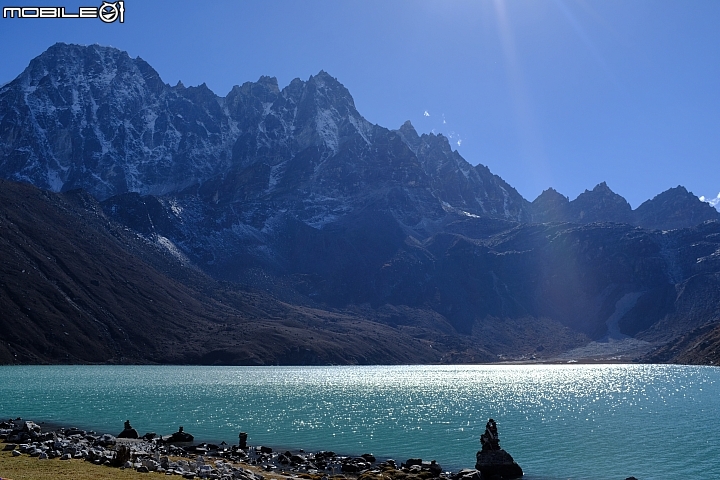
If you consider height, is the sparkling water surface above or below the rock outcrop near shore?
below

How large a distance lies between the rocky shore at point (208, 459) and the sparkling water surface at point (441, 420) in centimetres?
502

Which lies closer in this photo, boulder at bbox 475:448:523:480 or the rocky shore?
the rocky shore

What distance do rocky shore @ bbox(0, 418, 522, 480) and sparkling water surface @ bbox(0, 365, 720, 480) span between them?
5.02m

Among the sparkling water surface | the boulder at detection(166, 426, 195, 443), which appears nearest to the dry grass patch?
the boulder at detection(166, 426, 195, 443)

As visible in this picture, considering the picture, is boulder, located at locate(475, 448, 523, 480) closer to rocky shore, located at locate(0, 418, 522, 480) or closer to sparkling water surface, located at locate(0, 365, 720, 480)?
rocky shore, located at locate(0, 418, 522, 480)

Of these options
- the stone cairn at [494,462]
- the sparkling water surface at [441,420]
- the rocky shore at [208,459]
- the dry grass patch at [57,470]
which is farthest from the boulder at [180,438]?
the stone cairn at [494,462]

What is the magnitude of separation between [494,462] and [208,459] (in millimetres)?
23921

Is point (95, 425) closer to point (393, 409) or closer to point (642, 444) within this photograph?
point (393, 409)

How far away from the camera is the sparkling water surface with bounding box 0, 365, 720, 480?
5872 centimetres

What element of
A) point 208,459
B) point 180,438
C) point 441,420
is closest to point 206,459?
point 208,459

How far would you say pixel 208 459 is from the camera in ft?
178

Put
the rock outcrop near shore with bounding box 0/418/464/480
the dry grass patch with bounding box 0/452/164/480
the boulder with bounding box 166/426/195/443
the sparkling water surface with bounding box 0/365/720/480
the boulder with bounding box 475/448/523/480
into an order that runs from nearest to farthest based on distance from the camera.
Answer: the dry grass patch with bounding box 0/452/164/480
the rock outcrop near shore with bounding box 0/418/464/480
the boulder with bounding box 475/448/523/480
the sparkling water surface with bounding box 0/365/720/480
the boulder with bounding box 166/426/195/443

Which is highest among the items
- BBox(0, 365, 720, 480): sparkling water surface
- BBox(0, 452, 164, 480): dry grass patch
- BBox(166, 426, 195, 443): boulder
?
BBox(0, 452, 164, 480): dry grass patch

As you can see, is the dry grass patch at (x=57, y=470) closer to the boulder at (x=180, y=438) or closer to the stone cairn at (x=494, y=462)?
the boulder at (x=180, y=438)
